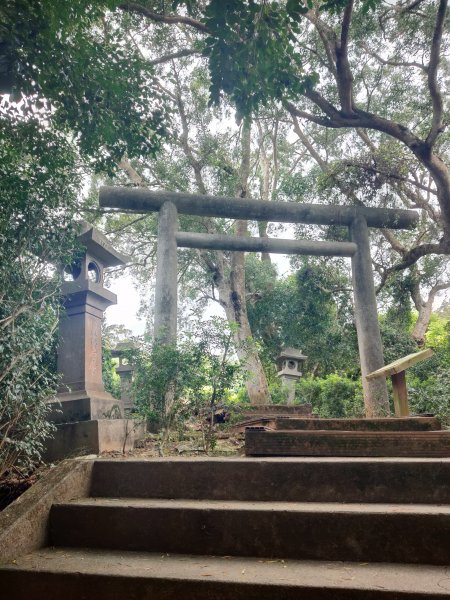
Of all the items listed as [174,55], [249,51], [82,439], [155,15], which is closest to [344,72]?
[249,51]

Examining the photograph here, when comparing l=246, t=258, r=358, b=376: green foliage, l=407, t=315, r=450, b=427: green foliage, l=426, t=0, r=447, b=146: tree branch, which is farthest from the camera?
l=246, t=258, r=358, b=376: green foliage

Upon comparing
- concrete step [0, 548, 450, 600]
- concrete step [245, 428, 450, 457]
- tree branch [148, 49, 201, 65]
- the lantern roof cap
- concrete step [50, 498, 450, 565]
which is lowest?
concrete step [0, 548, 450, 600]

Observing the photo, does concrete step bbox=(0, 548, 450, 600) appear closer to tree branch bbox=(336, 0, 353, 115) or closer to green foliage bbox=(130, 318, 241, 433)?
green foliage bbox=(130, 318, 241, 433)

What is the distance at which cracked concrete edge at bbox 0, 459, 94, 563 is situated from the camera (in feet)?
7.77

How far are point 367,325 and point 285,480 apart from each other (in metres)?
6.25

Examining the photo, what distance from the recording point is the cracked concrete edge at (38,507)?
2369mm

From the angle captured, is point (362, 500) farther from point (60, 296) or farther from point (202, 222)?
point (202, 222)

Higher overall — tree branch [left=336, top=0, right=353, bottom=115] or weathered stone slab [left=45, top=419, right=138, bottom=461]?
tree branch [left=336, top=0, right=353, bottom=115]

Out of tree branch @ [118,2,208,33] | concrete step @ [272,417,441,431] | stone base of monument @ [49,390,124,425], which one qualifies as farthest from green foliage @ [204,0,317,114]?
tree branch @ [118,2,208,33]

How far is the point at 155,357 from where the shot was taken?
15.6 ft

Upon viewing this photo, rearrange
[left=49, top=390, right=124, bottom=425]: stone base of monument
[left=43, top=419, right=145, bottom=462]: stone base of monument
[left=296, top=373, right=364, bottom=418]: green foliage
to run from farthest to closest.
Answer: [left=296, top=373, right=364, bottom=418]: green foliage → [left=49, top=390, right=124, bottom=425]: stone base of monument → [left=43, top=419, right=145, bottom=462]: stone base of monument

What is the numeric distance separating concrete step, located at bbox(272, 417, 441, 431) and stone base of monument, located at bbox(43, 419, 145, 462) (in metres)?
1.60

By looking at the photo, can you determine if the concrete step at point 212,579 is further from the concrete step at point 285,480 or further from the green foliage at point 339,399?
the green foliage at point 339,399

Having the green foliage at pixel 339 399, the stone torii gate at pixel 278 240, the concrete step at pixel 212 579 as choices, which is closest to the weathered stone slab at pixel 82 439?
the concrete step at pixel 212 579
